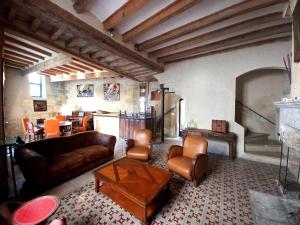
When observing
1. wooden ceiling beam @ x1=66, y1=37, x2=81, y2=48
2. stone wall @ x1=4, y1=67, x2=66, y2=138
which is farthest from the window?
wooden ceiling beam @ x1=66, y1=37, x2=81, y2=48

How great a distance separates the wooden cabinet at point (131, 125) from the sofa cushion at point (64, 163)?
272 cm

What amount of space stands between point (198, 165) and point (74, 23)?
310 cm

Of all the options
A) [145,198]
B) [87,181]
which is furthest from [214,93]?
[87,181]

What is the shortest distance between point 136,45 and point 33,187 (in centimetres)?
350

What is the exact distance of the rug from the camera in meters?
1.89

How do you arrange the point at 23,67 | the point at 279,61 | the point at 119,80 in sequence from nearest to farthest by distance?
the point at 279,61 → the point at 23,67 → the point at 119,80

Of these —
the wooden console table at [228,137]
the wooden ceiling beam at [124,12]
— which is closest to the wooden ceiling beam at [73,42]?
the wooden ceiling beam at [124,12]

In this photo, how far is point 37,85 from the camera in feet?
23.9

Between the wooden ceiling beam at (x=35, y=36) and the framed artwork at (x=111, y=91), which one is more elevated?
the wooden ceiling beam at (x=35, y=36)

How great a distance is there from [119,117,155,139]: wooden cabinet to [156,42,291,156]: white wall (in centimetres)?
156

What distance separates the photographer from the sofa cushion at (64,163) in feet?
8.37

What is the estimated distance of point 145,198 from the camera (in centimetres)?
172

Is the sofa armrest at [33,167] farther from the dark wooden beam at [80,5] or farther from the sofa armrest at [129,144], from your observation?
the dark wooden beam at [80,5]

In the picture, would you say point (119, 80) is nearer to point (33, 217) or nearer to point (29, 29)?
point (29, 29)
